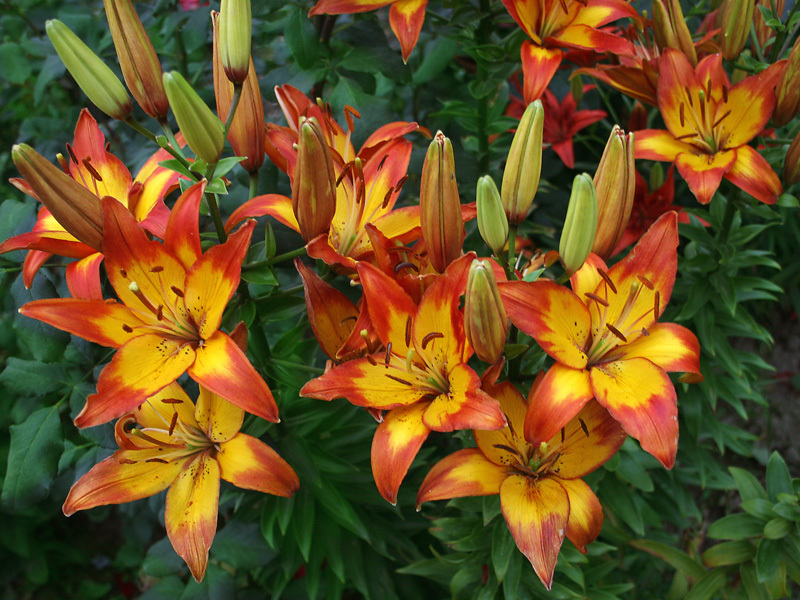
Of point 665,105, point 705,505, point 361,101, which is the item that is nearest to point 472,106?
point 361,101

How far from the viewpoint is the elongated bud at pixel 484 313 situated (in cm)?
79

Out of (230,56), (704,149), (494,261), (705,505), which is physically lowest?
(705,505)

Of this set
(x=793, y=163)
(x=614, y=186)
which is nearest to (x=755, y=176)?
(x=793, y=163)

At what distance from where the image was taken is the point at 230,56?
93cm

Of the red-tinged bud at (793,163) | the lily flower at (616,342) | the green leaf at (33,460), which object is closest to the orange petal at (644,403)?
the lily flower at (616,342)

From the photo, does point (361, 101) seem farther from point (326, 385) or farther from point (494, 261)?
point (326, 385)

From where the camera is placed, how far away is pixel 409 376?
95 cm

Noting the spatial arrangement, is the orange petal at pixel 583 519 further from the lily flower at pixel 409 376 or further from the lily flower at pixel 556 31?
the lily flower at pixel 556 31

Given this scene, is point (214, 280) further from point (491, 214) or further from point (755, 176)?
point (755, 176)

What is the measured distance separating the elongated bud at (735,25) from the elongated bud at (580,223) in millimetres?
641

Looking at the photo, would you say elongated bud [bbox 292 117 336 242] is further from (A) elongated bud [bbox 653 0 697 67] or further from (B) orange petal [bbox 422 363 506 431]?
(A) elongated bud [bbox 653 0 697 67]

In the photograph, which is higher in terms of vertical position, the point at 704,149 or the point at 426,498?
the point at 704,149

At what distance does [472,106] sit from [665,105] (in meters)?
0.65

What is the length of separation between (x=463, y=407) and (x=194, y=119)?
0.51 m
